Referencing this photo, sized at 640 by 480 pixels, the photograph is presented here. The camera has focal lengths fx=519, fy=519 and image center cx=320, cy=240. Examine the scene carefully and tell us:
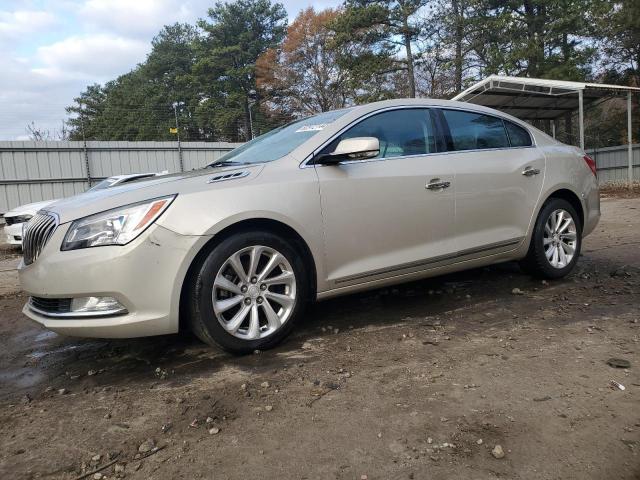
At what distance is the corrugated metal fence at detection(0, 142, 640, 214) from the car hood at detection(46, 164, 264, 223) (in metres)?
16.3

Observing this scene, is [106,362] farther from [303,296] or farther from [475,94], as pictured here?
[475,94]

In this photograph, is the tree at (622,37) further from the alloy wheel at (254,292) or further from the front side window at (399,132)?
the alloy wheel at (254,292)

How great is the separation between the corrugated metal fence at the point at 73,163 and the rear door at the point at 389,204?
665 inches

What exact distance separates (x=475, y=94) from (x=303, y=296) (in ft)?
49.8

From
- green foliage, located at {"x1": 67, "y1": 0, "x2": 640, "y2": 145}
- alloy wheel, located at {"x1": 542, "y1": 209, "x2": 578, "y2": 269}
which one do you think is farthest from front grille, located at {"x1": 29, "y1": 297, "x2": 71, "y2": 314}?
green foliage, located at {"x1": 67, "y1": 0, "x2": 640, "y2": 145}

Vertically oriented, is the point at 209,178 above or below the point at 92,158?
below

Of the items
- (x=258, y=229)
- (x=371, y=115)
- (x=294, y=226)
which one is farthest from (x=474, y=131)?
(x=258, y=229)

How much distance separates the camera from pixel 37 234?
3168 mm

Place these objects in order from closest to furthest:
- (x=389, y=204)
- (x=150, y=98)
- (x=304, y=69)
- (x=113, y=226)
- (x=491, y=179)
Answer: (x=113, y=226) < (x=389, y=204) < (x=491, y=179) < (x=304, y=69) < (x=150, y=98)

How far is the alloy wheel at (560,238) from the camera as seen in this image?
15.1 ft

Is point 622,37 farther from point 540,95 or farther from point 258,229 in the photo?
point 258,229

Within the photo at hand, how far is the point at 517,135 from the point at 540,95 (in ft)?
45.7

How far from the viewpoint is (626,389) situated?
2504 mm

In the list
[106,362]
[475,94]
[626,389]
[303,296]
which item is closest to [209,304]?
[303,296]
